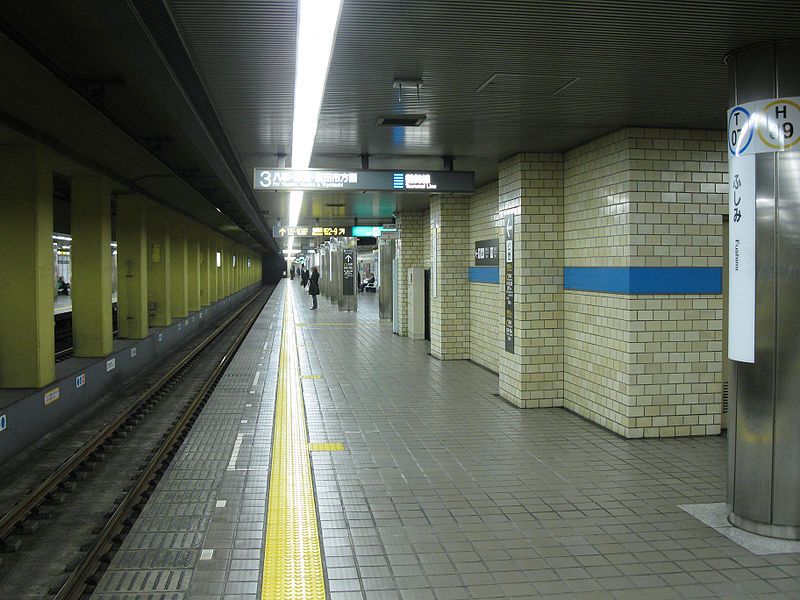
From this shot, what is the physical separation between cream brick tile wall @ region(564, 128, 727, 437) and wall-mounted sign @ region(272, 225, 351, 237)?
11.7 metres

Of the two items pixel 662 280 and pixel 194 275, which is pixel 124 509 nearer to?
pixel 662 280

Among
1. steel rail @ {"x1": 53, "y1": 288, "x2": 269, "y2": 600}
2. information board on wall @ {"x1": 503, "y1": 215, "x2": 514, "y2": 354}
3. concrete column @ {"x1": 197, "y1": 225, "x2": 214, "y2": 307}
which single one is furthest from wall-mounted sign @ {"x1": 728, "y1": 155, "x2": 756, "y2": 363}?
concrete column @ {"x1": 197, "y1": 225, "x2": 214, "y2": 307}

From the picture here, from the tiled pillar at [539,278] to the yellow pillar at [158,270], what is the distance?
9.86m

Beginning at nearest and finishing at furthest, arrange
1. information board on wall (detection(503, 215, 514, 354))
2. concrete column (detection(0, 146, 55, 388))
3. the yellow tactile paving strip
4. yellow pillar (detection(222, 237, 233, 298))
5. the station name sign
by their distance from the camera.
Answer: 1. the yellow tactile paving strip
2. the station name sign
3. concrete column (detection(0, 146, 55, 388))
4. information board on wall (detection(503, 215, 514, 354))
5. yellow pillar (detection(222, 237, 233, 298))

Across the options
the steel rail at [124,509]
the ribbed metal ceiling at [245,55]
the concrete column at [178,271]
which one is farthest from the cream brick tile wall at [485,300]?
the concrete column at [178,271]

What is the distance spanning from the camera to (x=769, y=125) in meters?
4.46

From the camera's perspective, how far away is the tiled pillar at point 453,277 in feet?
43.7

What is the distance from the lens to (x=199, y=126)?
7.04 meters

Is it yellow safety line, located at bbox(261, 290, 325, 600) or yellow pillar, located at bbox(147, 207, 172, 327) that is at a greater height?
yellow pillar, located at bbox(147, 207, 172, 327)

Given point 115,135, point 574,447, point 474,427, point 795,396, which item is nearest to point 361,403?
point 474,427

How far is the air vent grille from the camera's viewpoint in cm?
679

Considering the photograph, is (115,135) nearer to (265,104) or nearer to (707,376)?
(265,104)

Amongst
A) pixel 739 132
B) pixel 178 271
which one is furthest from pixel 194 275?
pixel 739 132

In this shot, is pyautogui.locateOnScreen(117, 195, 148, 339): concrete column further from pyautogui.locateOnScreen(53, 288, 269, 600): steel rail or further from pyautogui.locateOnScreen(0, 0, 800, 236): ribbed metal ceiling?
pyautogui.locateOnScreen(0, 0, 800, 236): ribbed metal ceiling
